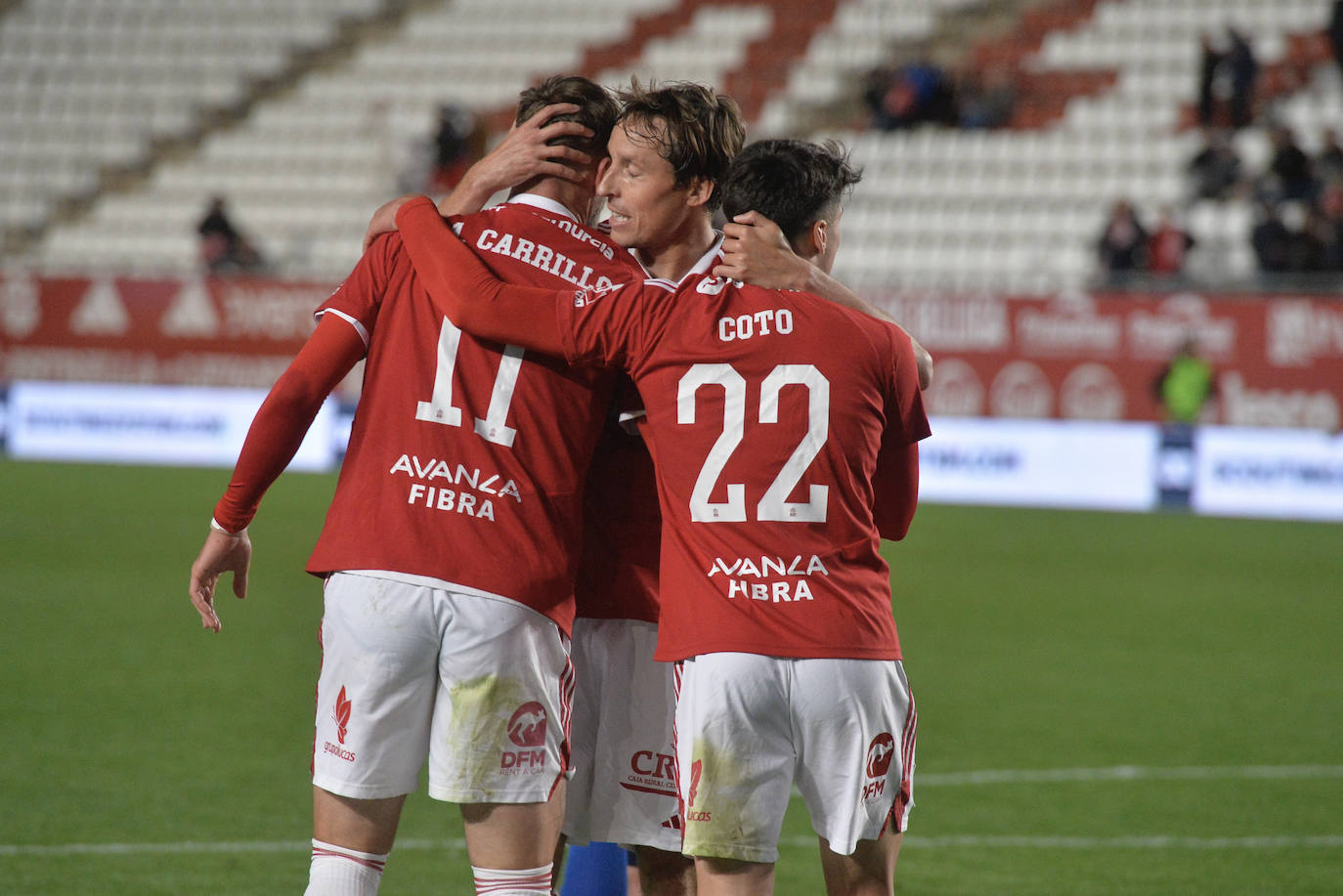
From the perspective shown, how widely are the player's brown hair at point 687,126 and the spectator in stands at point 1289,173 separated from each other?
605 inches

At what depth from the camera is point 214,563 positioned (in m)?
3.37

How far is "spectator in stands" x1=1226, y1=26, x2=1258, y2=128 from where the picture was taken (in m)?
18.6

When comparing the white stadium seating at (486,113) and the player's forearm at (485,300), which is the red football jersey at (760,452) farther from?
the white stadium seating at (486,113)

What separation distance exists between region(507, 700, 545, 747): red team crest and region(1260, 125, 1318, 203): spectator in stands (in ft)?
→ 52.3

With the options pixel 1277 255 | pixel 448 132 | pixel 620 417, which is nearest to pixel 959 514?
pixel 1277 255

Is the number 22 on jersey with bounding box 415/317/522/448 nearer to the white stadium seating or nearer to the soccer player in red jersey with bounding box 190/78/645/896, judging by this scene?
the soccer player in red jersey with bounding box 190/78/645/896

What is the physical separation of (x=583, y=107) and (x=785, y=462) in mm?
924

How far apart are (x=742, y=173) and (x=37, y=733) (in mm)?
4734

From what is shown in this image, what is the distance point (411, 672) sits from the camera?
3129 mm

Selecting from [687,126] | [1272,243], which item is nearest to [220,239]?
[1272,243]

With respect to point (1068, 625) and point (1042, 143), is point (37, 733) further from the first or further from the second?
point (1042, 143)

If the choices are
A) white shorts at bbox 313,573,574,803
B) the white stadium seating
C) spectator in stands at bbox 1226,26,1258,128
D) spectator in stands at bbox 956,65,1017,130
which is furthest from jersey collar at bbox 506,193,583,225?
spectator in stands at bbox 956,65,1017,130

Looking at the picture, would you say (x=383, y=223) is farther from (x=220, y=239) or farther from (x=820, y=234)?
(x=220, y=239)

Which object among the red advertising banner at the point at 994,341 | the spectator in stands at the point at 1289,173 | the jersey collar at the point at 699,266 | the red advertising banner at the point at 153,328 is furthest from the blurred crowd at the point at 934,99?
the jersey collar at the point at 699,266
